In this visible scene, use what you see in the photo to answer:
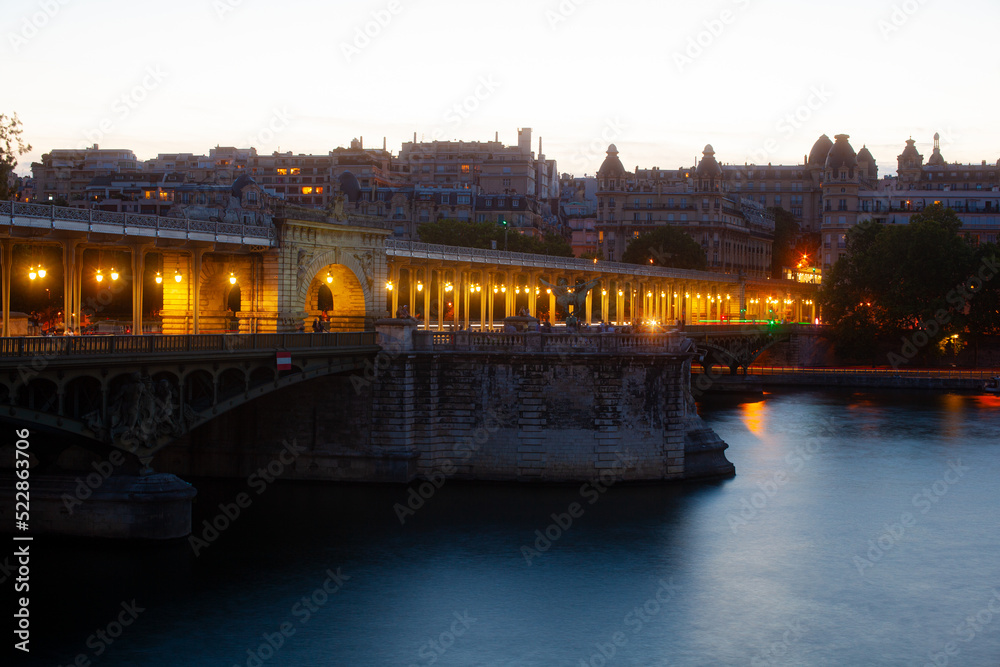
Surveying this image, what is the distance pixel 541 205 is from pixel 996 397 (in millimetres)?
101744

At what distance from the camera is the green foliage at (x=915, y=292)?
109 meters

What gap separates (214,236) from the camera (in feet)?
160

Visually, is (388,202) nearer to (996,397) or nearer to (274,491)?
(996,397)

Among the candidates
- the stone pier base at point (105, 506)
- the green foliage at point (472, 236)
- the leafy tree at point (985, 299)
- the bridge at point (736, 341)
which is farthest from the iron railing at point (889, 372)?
the stone pier base at point (105, 506)

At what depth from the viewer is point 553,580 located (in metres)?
37.1

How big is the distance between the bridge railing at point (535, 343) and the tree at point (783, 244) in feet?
465

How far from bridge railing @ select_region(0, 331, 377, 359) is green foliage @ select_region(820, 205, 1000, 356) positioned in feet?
243

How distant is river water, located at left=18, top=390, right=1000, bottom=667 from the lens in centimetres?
3117

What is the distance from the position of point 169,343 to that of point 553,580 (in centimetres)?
1460

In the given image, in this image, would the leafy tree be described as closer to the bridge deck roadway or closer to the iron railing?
the iron railing

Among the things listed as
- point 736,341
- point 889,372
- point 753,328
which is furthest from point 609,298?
point 889,372

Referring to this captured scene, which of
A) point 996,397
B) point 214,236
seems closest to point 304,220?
point 214,236

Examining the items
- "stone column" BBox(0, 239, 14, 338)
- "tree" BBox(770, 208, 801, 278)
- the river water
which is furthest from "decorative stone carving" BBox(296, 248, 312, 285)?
"tree" BBox(770, 208, 801, 278)

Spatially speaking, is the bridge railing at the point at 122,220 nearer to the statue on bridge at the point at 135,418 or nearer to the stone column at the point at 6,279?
the stone column at the point at 6,279
